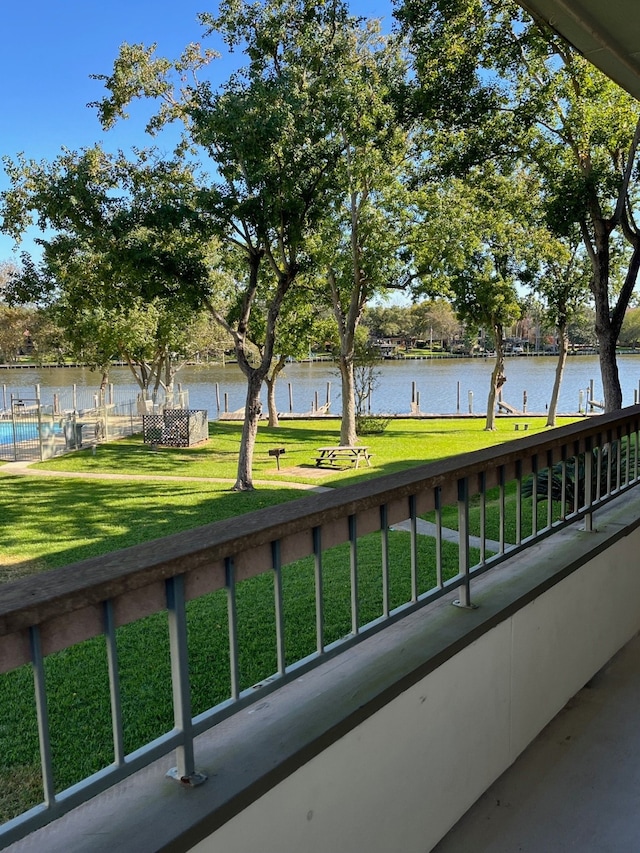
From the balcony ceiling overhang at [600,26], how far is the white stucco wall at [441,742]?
2.43 meters

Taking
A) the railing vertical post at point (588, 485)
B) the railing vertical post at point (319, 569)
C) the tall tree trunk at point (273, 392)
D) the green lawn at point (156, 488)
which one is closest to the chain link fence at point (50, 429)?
the green lawn at point (156, 488)

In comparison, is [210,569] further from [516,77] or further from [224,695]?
[516,77]

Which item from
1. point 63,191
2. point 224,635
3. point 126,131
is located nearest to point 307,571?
point 224,635

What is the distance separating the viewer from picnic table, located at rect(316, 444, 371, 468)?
15712 millimetres

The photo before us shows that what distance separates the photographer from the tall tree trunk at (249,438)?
45.1 feet

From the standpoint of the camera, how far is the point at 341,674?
197cm

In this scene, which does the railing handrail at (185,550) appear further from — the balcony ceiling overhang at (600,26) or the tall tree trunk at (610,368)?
the tall tree trunk at (610,368)

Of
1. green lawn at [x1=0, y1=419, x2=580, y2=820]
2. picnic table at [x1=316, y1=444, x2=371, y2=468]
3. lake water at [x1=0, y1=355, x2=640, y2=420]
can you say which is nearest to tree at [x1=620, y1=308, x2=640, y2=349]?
lake water at [x1=0, y1=355, x2=640, y2=420]

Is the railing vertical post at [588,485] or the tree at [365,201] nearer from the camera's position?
the railing vertical post at [588,485]

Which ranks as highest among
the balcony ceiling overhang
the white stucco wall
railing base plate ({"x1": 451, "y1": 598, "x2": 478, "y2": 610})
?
the balcony ceiling overhang

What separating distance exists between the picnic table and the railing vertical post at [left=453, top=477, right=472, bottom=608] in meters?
13.0

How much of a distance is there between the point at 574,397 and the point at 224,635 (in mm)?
34134

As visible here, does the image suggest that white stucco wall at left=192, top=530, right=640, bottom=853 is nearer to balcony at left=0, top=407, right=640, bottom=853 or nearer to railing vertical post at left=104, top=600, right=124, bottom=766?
balcony at left=0, top=407, right=640, bottom=853

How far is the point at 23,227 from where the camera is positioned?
14508 mm
